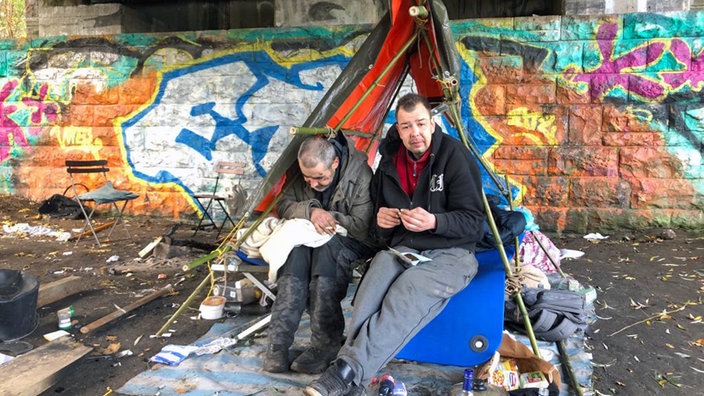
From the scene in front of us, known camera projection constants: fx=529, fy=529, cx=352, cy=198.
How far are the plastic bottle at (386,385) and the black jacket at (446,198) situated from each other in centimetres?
73

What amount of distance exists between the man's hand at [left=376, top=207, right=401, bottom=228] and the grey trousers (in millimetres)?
189

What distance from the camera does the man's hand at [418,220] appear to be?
283 centimetres

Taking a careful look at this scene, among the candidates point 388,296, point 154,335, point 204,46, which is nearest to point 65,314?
point 154,335

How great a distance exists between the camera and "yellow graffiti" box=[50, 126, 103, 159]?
7.72 metres

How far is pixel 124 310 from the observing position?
4.13m

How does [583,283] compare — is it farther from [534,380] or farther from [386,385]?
[386,385]

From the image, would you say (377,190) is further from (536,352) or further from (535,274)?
(535,274)

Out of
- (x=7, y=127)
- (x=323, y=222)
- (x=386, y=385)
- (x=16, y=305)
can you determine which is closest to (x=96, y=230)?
(x=7, y=127)

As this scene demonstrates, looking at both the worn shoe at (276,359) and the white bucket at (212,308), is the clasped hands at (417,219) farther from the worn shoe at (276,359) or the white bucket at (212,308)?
the white bucket at (212,308)

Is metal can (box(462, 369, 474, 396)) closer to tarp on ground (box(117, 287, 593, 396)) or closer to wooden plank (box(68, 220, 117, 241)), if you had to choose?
tarp on ground (box(117, 287, 593, 396))

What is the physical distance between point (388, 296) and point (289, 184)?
1291 mm

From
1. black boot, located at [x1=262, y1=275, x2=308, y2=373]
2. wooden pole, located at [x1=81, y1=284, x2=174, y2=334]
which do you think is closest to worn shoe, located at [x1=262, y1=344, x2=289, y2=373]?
black boot, located at [x1=262, y1=275, x2=308, y2=373]

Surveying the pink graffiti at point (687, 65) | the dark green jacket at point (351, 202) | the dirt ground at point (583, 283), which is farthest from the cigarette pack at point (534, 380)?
the pink graffiti at point (687, 65)

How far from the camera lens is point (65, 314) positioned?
3.92m
